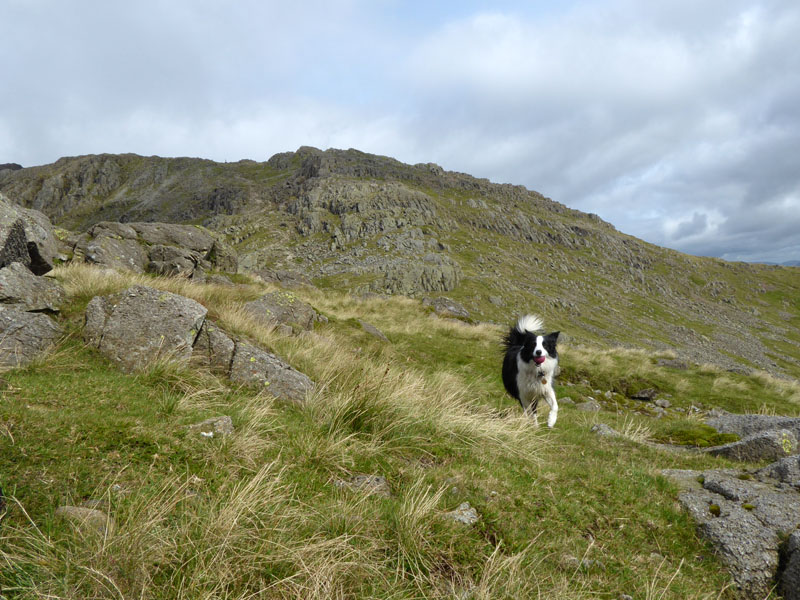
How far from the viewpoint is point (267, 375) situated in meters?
7.43


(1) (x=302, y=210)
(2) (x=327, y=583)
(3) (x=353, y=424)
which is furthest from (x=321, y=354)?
(1) (x=302, y=210)

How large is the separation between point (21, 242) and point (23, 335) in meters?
3.05

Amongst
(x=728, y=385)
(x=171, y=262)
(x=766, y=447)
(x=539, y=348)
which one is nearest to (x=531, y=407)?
(x=539, y=348)

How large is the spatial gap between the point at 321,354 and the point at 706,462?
27.4 feet

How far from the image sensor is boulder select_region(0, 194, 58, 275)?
765 centimetres

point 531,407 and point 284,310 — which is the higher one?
point 284,310

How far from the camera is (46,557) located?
256 centimetres

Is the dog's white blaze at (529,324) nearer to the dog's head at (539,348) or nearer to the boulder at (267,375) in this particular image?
the dog's head at (539,348)

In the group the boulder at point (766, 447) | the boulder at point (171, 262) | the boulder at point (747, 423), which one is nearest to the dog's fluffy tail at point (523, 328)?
the boulder at point (766, 447)

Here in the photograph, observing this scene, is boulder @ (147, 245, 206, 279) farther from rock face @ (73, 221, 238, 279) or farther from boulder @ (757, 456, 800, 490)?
boulder @ (757, 456, 800, 490)

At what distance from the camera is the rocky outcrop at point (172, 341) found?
6930 millimetres

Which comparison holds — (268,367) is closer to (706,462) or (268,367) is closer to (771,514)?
(771,514)

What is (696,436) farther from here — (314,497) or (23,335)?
(23,335)

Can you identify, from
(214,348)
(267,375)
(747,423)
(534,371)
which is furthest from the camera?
(747,423)
